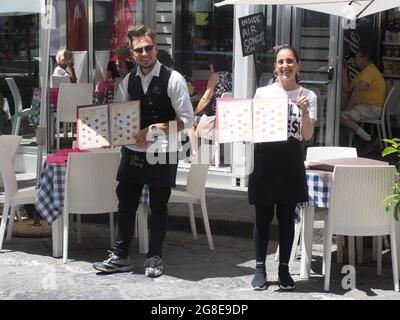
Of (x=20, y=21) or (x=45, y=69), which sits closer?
(x=45, y=69)

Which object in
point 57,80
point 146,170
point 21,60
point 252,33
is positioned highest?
point 252,33

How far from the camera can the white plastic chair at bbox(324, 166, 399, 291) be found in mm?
5652

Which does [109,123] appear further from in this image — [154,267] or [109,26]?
[109,26]

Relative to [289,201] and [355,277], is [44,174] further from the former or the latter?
[355,277]

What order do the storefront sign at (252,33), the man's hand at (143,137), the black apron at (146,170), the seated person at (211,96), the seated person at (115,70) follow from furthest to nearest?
the seated person at (115,70) < the seated person at (211,96) < the storefront sign at (252,33) < the black apron at (146,170) < the man's hand at (143,137)

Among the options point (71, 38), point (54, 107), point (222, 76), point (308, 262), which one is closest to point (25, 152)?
point (54, 107)

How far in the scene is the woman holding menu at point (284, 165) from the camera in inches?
218

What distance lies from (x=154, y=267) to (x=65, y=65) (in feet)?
17.0

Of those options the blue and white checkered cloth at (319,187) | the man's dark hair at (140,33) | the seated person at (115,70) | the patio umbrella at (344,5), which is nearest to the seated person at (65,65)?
the seated person at (115,70)

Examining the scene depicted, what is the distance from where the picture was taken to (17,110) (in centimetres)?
1070

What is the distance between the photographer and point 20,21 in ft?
34.4

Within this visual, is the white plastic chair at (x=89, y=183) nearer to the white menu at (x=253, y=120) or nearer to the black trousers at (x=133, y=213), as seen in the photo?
the black trousers at (x=133, y=213)

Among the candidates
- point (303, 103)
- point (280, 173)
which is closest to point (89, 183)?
point (280, 173)

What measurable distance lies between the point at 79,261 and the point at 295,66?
97.2 inches
